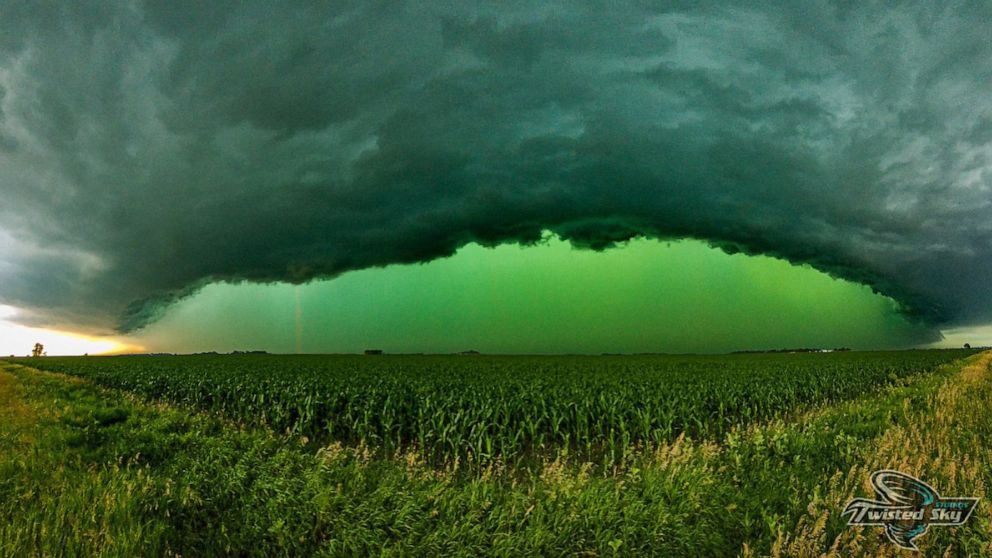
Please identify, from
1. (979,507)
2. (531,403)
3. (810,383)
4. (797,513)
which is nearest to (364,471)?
(797,513)

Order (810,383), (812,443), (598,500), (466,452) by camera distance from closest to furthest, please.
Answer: (598,500)
(812,443)
(466,452)
(810,383)

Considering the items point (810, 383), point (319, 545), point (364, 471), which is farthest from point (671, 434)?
point (810, 383)

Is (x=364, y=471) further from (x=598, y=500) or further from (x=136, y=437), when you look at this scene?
(x=136, y=437)

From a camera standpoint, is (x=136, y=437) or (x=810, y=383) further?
(x=810, y=383)

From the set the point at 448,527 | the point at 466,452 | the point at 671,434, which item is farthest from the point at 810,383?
the point at 448,527

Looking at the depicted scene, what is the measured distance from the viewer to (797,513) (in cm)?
720

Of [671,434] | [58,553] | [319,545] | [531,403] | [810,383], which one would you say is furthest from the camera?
[810,383]

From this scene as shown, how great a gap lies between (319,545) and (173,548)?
1916 millimetres

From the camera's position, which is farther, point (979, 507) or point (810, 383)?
point (810, 383)

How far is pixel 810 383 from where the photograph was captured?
27.7 m

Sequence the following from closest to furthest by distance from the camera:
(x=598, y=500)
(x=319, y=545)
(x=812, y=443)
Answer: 1. (x=319, y=545)
2. (x=598, y=500)
3. (x=812, y=443)

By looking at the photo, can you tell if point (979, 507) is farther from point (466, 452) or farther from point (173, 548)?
point (173, 548)

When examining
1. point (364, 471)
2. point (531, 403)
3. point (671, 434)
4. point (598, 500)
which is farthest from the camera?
point (531, 403)

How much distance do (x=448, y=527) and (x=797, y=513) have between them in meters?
4.58
